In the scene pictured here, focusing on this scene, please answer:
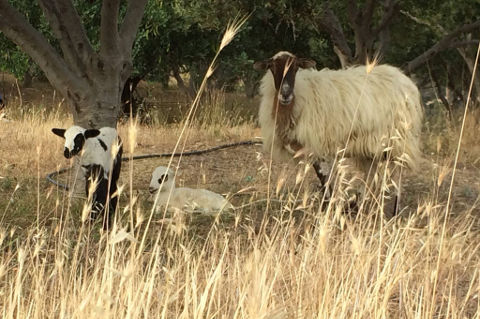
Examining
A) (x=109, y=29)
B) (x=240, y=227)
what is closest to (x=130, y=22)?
(x=109, y=29)

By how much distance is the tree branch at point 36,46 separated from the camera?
6.34m

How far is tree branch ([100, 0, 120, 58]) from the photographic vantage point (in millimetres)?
6656

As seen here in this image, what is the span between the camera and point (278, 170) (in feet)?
30.3

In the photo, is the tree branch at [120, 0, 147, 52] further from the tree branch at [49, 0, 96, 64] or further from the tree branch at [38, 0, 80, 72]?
the tree branch at [38, 0, 80, 72]

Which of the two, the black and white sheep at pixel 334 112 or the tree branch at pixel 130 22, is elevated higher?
the tree branch at pixel 130 22

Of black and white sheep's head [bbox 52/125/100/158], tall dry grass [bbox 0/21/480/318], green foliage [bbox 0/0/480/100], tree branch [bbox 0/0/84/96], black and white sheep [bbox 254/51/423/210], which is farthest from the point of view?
green foliage [bbox 0/0/480/100]

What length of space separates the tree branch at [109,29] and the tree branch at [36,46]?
46cm

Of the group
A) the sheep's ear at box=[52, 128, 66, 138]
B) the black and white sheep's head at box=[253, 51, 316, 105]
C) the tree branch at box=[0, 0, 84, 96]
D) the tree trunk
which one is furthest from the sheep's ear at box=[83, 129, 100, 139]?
the black and white sheep's head at box=[253, 51, 316, 105]

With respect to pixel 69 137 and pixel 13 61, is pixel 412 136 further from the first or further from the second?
pixel 13 61

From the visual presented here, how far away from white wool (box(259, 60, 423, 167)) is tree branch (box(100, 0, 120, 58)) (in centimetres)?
184

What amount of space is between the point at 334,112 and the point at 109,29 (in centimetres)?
267

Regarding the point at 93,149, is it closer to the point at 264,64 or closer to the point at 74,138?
the point at 74,138

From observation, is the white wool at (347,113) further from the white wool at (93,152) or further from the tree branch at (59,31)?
the tree branch at (59,31)

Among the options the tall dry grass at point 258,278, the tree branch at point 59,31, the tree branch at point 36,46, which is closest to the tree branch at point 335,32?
the tree branch at point 59,31
